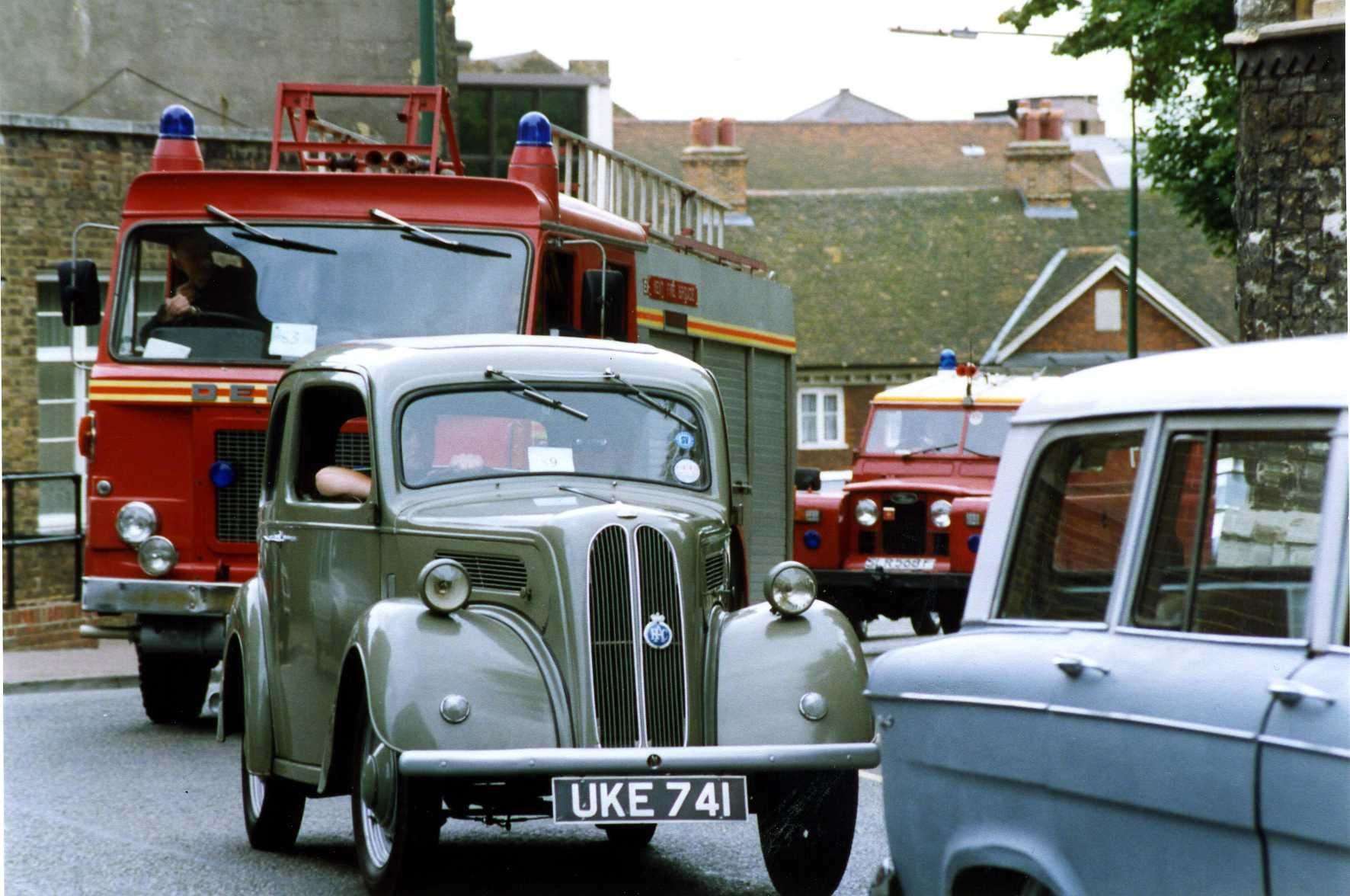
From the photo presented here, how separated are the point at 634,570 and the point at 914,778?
2.70 metres

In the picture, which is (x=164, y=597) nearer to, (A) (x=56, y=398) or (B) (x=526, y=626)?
(B) (x=526, y=626)

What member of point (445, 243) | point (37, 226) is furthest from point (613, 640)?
point (37, 226)

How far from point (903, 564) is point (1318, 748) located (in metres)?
15.0

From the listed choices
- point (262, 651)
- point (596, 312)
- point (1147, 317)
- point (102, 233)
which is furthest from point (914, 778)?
point (1147, 317)

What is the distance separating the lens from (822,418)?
60.1m

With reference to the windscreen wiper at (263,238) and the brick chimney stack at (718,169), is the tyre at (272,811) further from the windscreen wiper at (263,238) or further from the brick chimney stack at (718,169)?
the brick chimney stack at (718,169)

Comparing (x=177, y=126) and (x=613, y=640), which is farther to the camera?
(x=177, y=126)

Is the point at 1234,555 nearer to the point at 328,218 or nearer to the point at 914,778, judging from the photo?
the point at 914,778

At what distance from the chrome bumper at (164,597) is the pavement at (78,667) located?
336 centimetres

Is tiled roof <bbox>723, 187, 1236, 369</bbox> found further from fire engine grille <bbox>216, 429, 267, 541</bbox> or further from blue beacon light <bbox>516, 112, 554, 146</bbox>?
fire engine grille <bbox>216, 429, 267, 541</bbox>

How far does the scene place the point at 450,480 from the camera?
27.0ft

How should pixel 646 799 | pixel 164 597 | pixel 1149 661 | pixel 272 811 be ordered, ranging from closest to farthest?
pixel 1149 661 < pixel 646 799 < pixel 272 811 < pixel 164 597

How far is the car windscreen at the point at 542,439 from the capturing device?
829cm

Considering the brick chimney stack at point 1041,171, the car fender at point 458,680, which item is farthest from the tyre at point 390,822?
the brick chimney stack at point 1041,171
